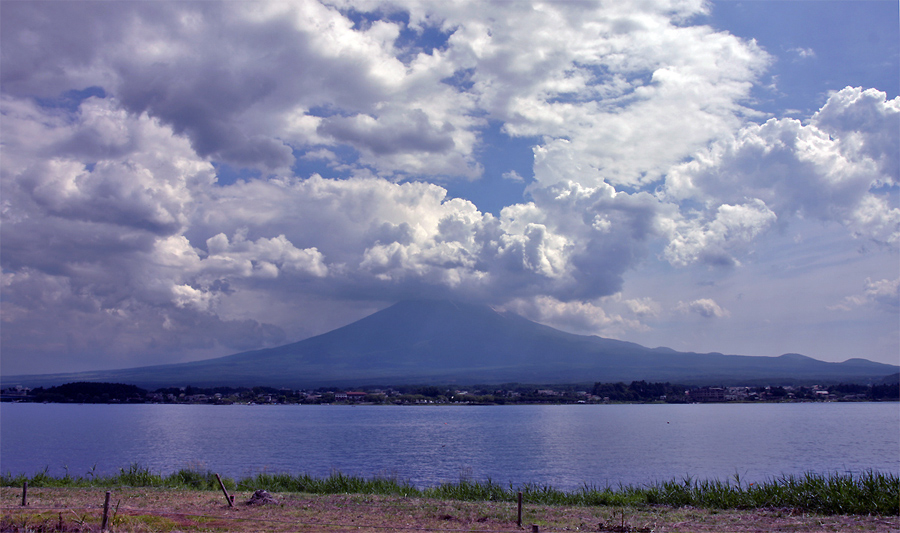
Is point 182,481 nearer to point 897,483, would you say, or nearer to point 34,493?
point 34,493

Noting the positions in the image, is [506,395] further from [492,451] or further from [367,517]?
[367,517]

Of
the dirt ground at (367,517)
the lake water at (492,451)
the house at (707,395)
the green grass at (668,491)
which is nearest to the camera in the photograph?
the dirt ground at (367,517)

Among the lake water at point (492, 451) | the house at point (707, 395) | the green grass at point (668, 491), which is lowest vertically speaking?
the house at point (707, 395)

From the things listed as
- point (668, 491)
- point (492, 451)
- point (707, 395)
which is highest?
point (668, 491)

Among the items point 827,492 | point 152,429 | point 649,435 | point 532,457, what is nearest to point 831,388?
point 649,435

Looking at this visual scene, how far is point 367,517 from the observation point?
15.0 meters

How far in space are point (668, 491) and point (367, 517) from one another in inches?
355

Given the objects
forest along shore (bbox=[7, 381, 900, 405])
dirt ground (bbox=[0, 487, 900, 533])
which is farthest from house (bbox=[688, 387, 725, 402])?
dirt ground (bbox=[0, 487, 900, 533])

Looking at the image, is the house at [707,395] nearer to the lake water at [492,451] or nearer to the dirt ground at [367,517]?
the lake water at [492,451]

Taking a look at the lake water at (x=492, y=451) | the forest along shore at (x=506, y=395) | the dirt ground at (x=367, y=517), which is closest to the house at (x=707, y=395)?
the forest along shore at (x=506, y=395)

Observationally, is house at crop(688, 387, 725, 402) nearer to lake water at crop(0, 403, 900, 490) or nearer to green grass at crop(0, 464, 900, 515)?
lake water at crop(0, 403, 900, 490)

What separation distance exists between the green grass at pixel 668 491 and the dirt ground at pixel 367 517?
879mm

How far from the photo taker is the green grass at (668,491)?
15.7 m

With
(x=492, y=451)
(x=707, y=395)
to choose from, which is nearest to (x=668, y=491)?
(x=492, y=451)
